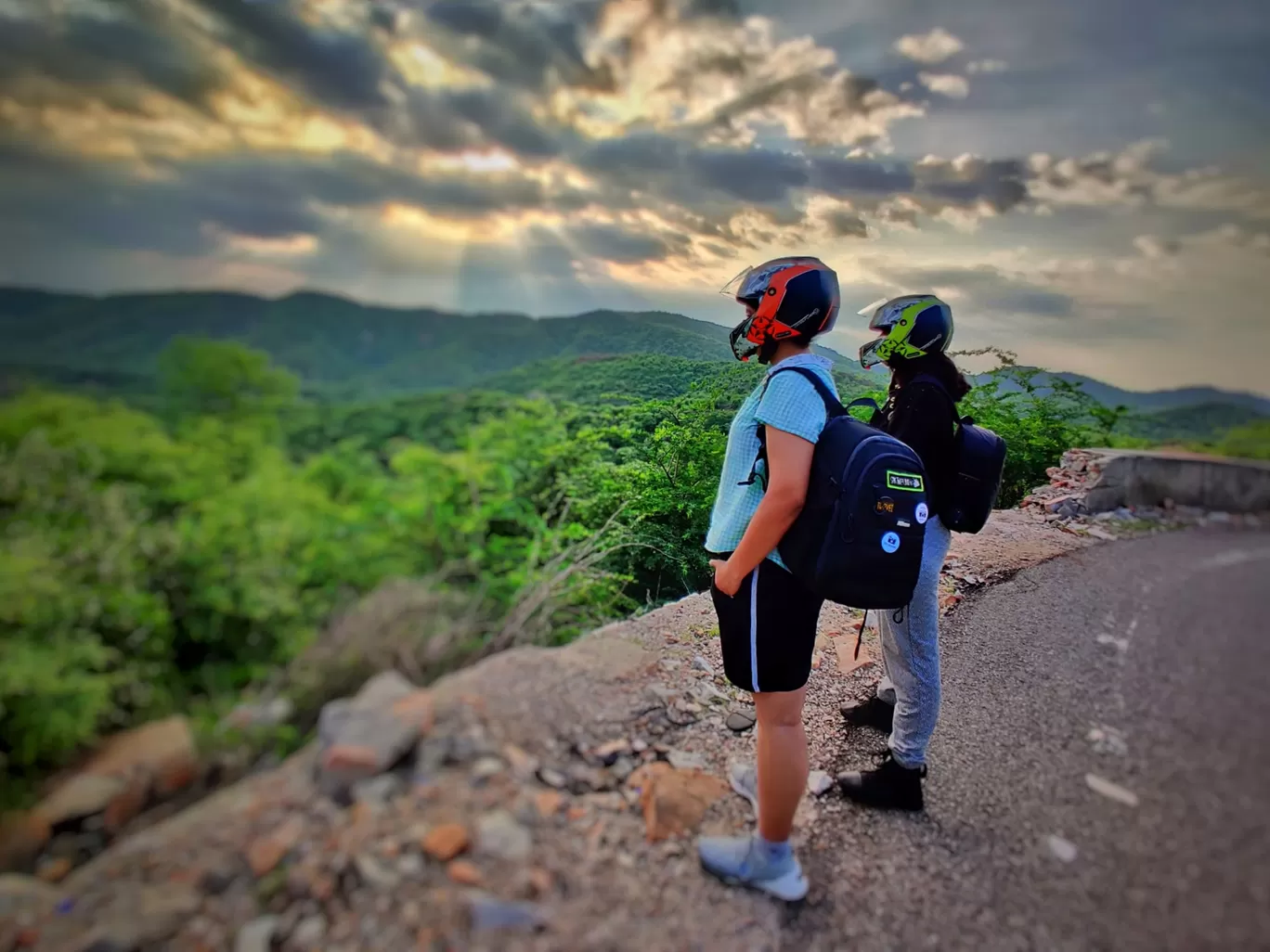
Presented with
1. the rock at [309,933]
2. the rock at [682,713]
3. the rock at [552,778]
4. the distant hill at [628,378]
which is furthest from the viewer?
the distant hill at [628,378]

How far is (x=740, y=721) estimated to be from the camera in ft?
9.45

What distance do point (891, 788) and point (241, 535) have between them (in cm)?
258

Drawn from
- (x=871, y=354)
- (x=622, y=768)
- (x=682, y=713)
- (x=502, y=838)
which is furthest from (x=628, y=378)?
(x=502, y=838)

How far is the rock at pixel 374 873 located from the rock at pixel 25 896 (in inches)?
27.9

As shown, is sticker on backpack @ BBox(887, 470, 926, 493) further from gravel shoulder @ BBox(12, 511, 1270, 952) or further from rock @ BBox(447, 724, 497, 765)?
rock @ BBox(447, 724, 497, 765)

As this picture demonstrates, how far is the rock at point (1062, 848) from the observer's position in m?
1.84

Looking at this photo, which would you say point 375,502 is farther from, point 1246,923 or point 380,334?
point 1246,923

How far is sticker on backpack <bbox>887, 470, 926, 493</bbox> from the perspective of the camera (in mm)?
1751

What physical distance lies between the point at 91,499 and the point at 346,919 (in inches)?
54.3

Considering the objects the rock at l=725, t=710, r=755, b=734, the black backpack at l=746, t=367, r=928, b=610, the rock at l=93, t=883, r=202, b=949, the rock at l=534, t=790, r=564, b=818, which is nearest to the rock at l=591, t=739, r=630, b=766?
the rock at l=534, t=790, r=564, b=818

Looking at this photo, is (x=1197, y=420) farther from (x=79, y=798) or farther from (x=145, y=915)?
(x=79, y=798)

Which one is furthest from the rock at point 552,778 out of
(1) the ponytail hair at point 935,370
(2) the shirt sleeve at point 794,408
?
(1) the ponytail hair at point 935,370

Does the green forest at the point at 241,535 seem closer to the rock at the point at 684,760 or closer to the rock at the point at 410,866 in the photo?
the rock at the point at 410,866

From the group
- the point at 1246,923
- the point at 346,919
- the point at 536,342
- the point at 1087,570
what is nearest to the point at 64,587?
the point at 346,919
